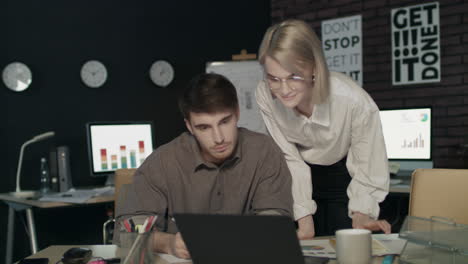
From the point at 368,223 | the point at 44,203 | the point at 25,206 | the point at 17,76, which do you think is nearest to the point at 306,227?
the point at 368,223

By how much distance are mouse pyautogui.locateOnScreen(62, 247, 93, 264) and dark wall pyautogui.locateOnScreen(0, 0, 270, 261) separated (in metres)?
2.81

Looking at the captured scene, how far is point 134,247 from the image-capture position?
1105 millimetres

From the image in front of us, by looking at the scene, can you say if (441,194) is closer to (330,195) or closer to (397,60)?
(330,195)

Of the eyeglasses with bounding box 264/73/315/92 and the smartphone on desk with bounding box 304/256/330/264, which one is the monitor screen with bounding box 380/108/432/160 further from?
the smartphone on desk with bounding box 304/256/330/264

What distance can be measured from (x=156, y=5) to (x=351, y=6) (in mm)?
1729

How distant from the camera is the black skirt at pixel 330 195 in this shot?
2.00 metres

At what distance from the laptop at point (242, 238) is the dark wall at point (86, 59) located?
3.28 metres

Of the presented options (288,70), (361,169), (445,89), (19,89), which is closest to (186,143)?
(288,70)

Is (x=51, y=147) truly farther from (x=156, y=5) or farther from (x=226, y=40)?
(x=226, y=40)

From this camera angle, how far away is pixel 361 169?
1.84 meters

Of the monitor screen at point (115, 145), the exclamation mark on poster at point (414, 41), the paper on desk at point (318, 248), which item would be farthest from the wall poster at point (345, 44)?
the paper on desk at point (318, 248)

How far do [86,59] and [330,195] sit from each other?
113 inches

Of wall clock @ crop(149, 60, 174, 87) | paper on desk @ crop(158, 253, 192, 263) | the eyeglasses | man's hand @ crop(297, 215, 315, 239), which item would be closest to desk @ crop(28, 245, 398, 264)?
paper on desk @ crop(158, 253, 192, 263)

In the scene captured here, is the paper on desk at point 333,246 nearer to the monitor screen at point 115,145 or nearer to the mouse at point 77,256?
the mouse at point 77,256
